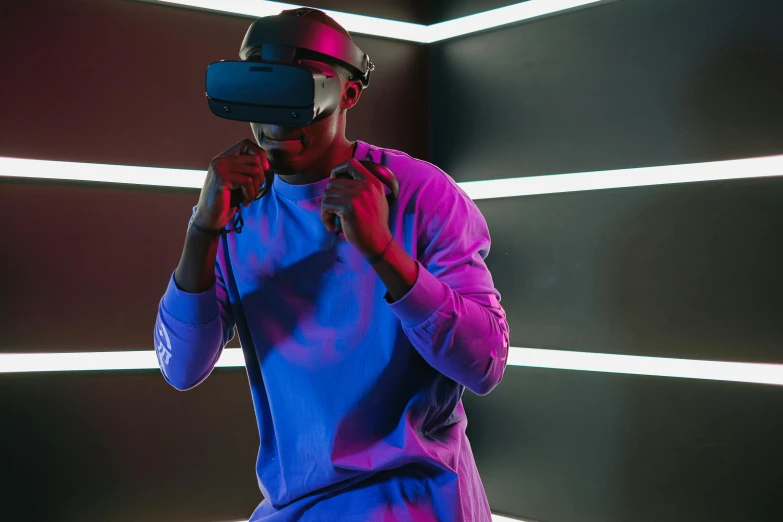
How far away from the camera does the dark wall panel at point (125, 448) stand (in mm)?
2064

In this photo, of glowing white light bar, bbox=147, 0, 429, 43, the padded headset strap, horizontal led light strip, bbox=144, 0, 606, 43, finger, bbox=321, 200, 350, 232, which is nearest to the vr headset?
the padded headset strap

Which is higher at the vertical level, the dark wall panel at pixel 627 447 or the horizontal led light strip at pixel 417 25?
the horizontal led light strip at pixel 417 25

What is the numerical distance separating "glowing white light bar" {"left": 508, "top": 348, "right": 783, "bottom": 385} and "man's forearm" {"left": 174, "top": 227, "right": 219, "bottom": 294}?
4.43 feet

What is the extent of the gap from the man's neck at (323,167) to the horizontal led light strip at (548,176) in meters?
1.16

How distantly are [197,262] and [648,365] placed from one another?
1.39 metres

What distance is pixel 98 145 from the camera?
85.0 inches

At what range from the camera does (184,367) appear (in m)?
1.15

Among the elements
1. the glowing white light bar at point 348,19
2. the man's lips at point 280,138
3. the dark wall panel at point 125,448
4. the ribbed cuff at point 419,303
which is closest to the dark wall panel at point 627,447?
the dark wall panel at point 125,448

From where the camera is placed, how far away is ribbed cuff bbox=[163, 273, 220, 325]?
108cm

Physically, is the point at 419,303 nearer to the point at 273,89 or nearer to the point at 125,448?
the point at 273,89

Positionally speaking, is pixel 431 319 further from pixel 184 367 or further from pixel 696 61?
pixel 696 61

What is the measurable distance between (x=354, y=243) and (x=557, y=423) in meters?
1.53

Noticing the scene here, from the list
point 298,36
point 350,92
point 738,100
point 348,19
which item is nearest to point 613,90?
point 738,100

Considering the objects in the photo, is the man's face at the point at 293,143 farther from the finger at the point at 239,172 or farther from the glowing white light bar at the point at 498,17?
the glowing white light bar at the point at 498,17
